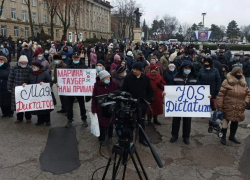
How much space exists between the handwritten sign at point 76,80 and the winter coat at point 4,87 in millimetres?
1496

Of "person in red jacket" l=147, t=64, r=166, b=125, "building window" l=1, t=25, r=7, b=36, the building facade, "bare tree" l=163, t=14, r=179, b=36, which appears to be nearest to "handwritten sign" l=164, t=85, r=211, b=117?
"person in red jacket" l=147, t=64, r=166, b=125

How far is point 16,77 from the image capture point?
6070 mm

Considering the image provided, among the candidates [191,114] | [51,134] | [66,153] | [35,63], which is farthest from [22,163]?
[191,114]

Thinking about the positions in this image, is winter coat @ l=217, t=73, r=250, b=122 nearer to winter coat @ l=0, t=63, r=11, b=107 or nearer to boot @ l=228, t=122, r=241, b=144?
boot @ l=228, t=122, r=241, b=144

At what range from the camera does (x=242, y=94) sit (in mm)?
4898

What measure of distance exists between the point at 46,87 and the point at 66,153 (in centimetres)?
204

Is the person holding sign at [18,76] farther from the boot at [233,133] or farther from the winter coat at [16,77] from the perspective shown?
the boot at [233,133]

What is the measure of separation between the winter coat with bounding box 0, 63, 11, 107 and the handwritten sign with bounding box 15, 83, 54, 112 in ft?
2.76

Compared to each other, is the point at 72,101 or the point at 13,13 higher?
the point at 13,13

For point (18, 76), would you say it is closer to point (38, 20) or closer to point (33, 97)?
point (33, 97)

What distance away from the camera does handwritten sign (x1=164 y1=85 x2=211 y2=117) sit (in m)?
5.12

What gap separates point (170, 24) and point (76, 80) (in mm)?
89416

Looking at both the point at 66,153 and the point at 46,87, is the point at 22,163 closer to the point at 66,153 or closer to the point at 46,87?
the point at 66,153

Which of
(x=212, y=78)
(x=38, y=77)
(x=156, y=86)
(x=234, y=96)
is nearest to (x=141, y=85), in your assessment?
(x=156, y=86)
